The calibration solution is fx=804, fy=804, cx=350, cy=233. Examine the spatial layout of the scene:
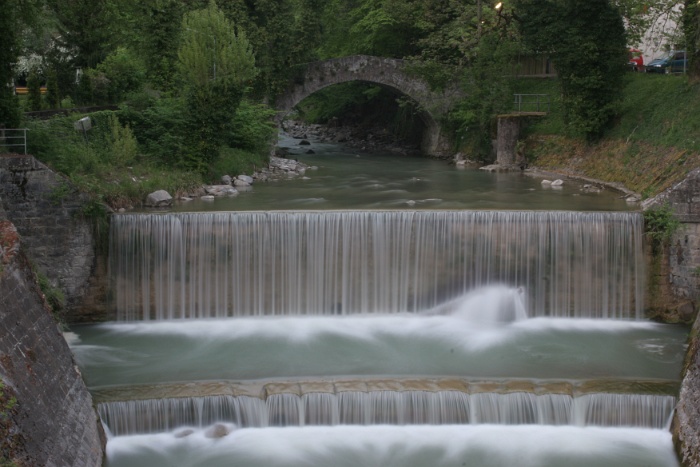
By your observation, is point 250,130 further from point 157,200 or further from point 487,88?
point 487,88

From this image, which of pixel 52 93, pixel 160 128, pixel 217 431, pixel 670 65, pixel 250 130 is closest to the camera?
pixel 217 431

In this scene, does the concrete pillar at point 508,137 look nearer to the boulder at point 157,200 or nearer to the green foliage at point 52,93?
the boulder at point 157,200

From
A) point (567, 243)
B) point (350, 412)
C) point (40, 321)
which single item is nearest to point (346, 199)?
point (567, 243)

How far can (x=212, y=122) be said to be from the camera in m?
23.4

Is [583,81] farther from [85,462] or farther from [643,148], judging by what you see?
[85,462]

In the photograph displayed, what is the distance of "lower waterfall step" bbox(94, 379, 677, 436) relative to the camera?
11.8 meters

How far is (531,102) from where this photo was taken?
102ft

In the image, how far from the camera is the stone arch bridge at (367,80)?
109 feet

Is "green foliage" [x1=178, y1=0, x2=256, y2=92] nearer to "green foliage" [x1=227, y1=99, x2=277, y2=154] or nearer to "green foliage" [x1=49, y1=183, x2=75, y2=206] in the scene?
"green foliage" [x1=227, y1=99, x2=277, y2=154]

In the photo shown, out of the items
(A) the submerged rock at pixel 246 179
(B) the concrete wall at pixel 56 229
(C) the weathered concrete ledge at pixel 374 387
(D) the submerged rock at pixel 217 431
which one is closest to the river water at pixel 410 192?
(A) the submerged rock at pixel 246 179

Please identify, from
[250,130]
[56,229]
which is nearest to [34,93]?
[250,130]

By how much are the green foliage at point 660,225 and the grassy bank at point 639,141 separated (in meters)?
2.59

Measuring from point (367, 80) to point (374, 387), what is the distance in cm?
2331

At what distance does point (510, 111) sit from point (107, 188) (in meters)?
16.8
